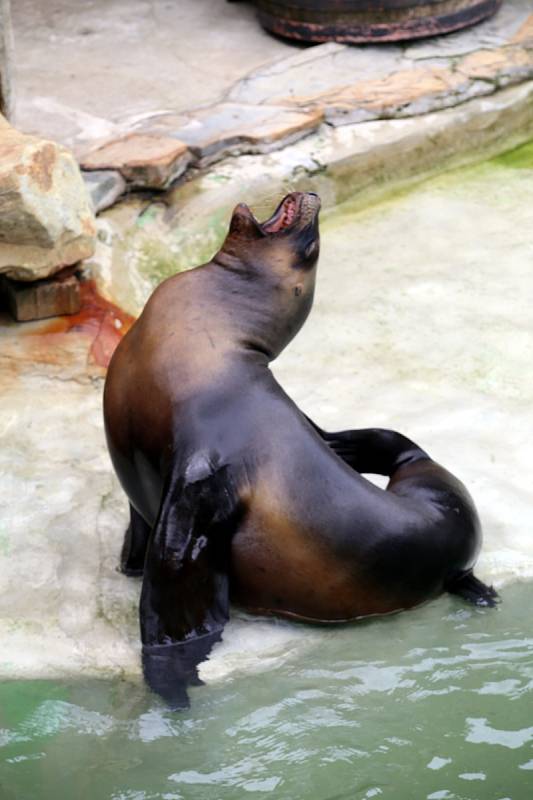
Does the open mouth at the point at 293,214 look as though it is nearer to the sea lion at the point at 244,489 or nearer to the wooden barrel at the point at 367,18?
the sea lion at the point at 244,489

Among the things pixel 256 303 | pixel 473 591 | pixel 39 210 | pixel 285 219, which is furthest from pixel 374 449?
pixel 39 210

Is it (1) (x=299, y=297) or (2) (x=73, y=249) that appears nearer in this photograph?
(1) (x=299, y=297)

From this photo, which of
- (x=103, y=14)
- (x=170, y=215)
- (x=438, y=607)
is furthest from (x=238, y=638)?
(x=103, y=14)

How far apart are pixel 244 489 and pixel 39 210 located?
1.89m

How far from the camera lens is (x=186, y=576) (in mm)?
3658

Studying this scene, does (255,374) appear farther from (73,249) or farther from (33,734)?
(73,249)

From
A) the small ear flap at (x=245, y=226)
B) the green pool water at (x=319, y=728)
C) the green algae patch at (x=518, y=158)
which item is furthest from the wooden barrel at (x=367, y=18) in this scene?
the green pool water at (x=319, y=728)

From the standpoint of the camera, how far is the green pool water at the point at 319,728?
3389mm

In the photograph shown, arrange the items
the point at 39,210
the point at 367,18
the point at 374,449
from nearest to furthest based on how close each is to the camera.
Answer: the point at 374,449
the point at 39,210
the point at 367,18

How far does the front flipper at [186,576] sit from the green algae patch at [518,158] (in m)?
4.22

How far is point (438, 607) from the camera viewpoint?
4051 mm

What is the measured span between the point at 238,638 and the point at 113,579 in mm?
465

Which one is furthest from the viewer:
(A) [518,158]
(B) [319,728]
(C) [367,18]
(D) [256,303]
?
(C) [367,18]

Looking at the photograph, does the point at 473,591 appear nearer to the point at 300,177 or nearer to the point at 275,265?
the point at 275,265
